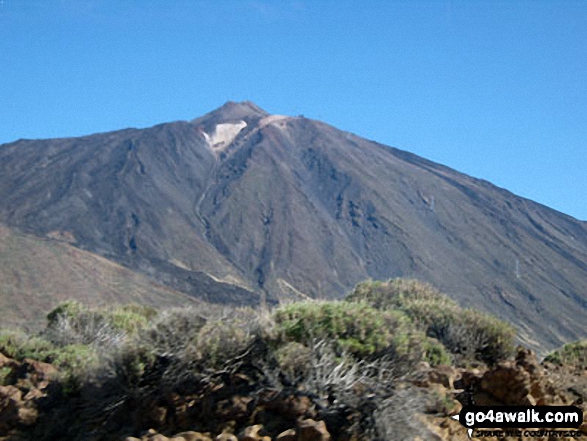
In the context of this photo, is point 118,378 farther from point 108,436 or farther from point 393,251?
point 393,251

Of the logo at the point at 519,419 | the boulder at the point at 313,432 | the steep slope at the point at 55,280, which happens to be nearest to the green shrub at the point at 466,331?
the logo at the point at 519,419

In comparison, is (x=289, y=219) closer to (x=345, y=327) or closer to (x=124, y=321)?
(x=124, y=321)

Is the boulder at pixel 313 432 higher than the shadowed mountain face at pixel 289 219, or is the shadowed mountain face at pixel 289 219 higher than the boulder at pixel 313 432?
the shadowed mountain face at pixel 289 219

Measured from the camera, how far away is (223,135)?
110 meters

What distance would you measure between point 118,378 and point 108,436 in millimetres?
517

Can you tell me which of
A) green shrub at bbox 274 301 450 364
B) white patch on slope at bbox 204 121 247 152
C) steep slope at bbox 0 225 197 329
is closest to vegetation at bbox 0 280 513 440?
green shrub at bbox 274 301 450 364

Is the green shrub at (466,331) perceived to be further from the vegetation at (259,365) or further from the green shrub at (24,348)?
the green shrub at (24,348)

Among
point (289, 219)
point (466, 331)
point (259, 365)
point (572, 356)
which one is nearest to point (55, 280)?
point (466, 331)

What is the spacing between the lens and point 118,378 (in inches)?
238

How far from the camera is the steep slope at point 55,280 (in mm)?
27719

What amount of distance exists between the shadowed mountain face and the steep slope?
10582mm

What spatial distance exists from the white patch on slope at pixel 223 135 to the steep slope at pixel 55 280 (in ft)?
219

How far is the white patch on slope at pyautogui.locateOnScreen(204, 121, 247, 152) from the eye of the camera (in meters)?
105

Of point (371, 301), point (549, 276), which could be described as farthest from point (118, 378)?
point (549, 276)
